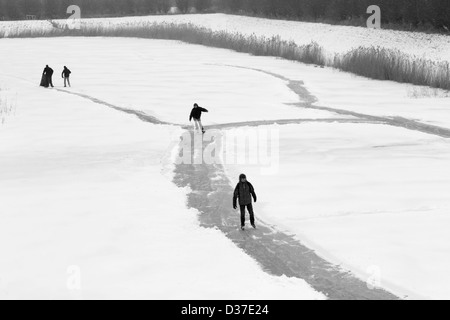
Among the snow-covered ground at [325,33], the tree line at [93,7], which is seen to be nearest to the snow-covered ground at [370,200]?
the snow-covered ground at [325,33]

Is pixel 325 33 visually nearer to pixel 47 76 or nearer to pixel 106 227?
pixel 47 76

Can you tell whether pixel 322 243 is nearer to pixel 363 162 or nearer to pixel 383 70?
pixel 363 162

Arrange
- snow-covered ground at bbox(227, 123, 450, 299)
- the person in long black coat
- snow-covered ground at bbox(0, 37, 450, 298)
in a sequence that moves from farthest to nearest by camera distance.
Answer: the person in long black coat < snow-covered ground at bbox(227, 123, 450, 299) < snow-covered ground at bbox(0, 37, 450, 298)

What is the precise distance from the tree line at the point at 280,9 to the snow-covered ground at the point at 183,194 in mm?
20593

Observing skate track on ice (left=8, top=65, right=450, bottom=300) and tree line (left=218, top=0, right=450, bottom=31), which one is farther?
tree line (left=218, top=0, right=450, bottom=31)

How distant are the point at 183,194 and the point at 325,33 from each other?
44.6 metres

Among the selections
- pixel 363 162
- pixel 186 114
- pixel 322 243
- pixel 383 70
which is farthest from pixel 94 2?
pixel 322 243

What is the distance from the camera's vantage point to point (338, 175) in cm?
1783

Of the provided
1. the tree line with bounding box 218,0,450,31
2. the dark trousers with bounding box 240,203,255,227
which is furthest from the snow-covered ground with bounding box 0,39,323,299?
the tree line with bounding box 218,0,450,31

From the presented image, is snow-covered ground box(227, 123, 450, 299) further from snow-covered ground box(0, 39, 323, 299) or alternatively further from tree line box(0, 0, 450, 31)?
tree line box(0, 0, 450, 31)

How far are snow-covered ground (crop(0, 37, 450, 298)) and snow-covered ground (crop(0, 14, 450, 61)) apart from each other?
15.0 m

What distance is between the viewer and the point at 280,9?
241 ft

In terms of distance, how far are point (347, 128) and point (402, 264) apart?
13469mm

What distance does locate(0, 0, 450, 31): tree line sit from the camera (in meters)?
53.1
